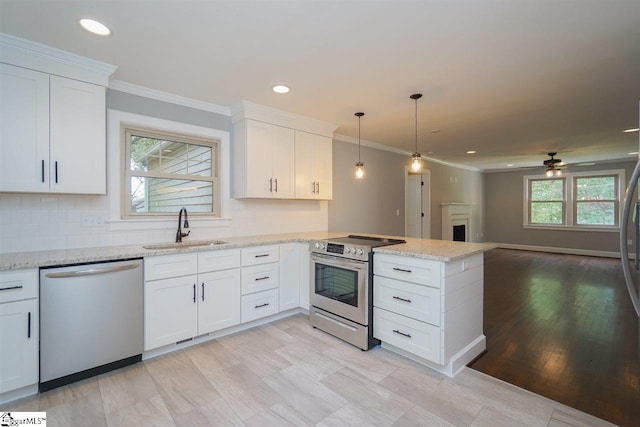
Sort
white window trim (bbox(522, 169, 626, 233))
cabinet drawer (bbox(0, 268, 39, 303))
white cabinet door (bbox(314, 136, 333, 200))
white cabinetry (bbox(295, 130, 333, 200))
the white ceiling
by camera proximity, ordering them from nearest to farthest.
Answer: the white ceiling, cabinet drawer (bbox(0, 268, 39, 303)), white cabinetry (bbox(295, 130, 333, 200)), white cabinet door (bbox(314, 136, 333, 200)), white window trim (bbox(522, 169, 626, 233))

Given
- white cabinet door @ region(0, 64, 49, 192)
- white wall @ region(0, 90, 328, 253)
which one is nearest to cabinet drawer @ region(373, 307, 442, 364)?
white wall @ region(0, 90, 328, 253)

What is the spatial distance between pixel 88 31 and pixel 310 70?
1.56m

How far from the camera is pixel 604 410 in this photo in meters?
1.88

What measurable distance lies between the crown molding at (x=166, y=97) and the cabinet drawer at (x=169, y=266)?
1649 millimetres

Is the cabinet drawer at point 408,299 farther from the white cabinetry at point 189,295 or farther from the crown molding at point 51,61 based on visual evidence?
the crown molding at point 51,61

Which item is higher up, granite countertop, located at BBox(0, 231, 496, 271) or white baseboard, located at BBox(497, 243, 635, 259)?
granite countertop, located at BBox(0, 231, 496, 271)

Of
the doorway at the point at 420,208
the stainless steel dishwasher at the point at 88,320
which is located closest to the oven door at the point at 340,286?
the stainless steel dishwasher at the point at 88,320

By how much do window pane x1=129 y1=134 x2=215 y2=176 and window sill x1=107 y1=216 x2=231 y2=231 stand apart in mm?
518

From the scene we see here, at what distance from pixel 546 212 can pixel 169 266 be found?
976 centimetres

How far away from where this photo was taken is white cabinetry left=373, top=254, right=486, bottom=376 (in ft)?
7.30

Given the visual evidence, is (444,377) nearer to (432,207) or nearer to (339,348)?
(339,348)

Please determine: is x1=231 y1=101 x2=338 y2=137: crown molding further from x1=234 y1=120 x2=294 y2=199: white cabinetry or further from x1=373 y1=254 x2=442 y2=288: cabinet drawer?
x1=373 y1=254 x2=442 y2=288: cabinet drawer

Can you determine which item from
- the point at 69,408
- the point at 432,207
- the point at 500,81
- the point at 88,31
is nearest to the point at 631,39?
the point at 500,81

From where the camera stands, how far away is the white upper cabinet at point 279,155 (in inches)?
132
